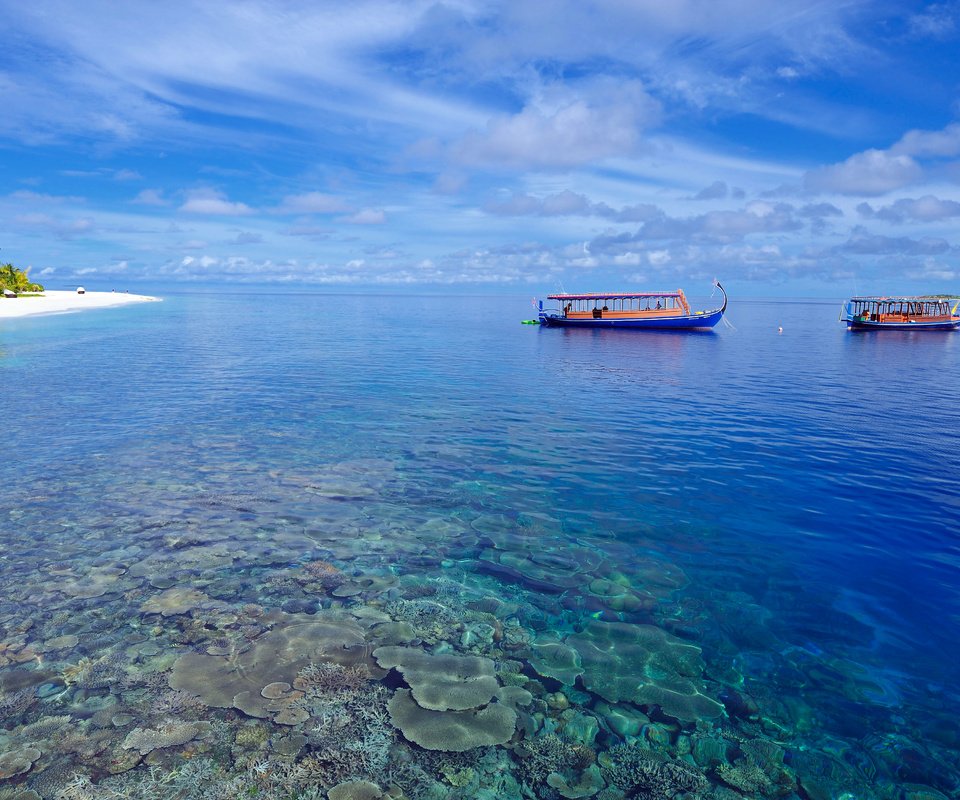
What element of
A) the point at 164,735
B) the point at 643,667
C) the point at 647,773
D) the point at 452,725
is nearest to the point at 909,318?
the point at 643,667

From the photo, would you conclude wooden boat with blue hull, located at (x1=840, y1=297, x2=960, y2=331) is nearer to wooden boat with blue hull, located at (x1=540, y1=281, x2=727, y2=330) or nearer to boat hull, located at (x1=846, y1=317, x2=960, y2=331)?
boat hull, located at (x1=846, y1=317, x2=960, y2=331)

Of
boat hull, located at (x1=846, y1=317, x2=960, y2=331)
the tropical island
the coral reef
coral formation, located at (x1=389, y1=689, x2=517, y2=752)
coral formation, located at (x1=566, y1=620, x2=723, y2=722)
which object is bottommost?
the coral reef

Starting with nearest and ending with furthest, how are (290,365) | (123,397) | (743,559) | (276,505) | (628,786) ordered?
1. (628,786)
2. (743,559)
3. (276,505)
4. (123,397)
5. (290,365)

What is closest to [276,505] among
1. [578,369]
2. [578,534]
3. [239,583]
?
[239,583]

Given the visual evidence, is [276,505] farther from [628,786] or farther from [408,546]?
[628,786]

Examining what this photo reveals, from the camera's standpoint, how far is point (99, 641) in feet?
30.6

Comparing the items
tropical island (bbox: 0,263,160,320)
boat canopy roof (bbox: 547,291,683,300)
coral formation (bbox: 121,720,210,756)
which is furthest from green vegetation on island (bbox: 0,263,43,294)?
coral formation (bbox: 121,720,210,756)

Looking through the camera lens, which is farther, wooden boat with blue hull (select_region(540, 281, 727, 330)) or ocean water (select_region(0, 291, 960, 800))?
wooden boat with blue hull (select_region(540, 281, 727, 330))

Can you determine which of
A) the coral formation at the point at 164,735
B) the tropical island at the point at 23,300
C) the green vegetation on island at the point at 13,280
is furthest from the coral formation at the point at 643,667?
the green vegetation on island at the point at 13,280

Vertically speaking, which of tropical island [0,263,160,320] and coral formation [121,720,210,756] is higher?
tropical island [0,263,160,320]

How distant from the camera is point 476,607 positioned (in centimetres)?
1076

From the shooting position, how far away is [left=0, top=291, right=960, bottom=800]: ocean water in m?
7.25

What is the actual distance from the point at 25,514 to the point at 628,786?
1522 cm

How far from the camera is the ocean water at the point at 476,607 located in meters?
7.25
